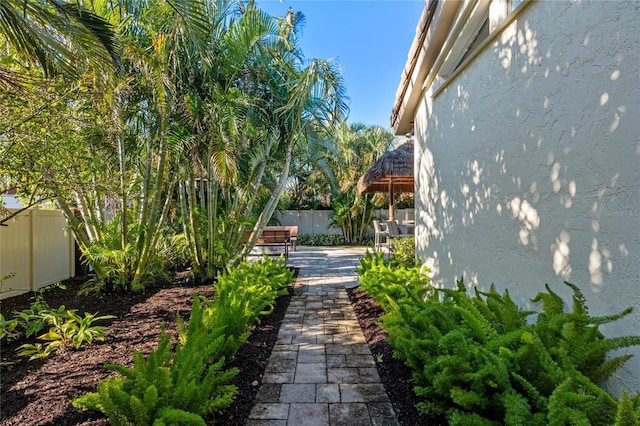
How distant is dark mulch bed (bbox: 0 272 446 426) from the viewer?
222 centimetres

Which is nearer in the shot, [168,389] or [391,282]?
[168,389]

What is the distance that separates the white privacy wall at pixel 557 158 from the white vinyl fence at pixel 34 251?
6241 millimetres

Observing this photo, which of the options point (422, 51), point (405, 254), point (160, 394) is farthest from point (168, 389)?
point (405, 254)

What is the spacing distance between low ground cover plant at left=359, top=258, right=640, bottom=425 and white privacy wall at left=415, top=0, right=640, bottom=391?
15 centimetres

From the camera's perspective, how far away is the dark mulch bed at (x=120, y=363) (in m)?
2.22

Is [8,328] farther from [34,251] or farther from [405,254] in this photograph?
[405,254]

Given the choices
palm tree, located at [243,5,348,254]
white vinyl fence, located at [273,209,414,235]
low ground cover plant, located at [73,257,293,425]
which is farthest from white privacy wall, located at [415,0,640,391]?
white vinyl fence, located at [273,209,414,235]

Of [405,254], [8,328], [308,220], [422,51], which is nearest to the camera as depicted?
[8,328]

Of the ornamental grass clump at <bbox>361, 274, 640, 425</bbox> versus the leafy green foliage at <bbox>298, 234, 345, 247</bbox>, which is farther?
the leafy green foliage at <bbox>298, 234, 345, 247</bbox>

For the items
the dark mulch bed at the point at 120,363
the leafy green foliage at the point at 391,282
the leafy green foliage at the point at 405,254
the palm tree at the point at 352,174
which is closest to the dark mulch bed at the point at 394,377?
the dark mulch bed at the point at 120,363

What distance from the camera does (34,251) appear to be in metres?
6.08

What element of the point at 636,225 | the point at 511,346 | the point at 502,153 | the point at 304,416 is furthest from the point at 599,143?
the point at 304,416

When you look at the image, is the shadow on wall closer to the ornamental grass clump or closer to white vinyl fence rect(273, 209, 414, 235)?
the ornamental grass clump

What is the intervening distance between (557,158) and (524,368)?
135cm
